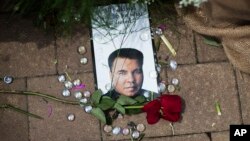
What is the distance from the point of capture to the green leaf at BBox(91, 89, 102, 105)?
1.73 meters

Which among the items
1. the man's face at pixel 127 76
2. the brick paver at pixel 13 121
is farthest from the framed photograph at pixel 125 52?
the brick paver at pixel 13 121

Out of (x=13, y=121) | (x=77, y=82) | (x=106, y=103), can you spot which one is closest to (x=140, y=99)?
(x=106, y=103)

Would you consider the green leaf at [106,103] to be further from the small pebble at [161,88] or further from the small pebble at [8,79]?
the small pebble at [8,79]

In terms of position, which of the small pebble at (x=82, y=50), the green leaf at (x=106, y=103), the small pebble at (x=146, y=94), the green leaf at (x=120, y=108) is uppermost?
the small pebble at (x=82, y=50)

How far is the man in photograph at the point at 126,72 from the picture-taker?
5.76ft

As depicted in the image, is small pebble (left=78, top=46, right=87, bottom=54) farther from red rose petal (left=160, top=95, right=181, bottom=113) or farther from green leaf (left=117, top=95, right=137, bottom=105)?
red rose petal (left=160, top=95, right=181, bottom=113)

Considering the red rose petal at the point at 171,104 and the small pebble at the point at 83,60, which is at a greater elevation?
the small pebble at the point at 83,60

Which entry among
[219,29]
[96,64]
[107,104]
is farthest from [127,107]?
[219,29]

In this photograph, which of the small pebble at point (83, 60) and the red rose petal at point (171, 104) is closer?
the red rose petal at point (171, 104)

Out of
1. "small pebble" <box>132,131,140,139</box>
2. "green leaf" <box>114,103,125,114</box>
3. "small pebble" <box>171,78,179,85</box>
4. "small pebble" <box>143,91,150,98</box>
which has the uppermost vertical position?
"small pebble" <box>171,78,179,85</box>

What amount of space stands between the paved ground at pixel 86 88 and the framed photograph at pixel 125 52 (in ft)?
0.15

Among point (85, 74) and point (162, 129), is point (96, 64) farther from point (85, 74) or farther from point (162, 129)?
point (162, 129)

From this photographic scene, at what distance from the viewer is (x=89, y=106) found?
1.74m

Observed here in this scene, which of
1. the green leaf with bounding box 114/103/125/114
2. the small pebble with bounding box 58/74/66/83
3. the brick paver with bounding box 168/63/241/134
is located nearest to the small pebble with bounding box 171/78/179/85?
the brick paver with bounding box 168/63/241/134
